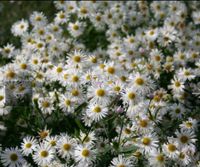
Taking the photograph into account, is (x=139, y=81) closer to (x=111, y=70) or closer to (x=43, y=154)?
(x=111, y=70)

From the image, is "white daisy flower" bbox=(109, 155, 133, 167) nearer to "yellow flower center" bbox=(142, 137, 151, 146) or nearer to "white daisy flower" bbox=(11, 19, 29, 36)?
"yellow flower center" bbox=(142, 137, 151, 146)

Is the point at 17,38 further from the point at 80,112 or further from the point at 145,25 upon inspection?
the point at 80,112

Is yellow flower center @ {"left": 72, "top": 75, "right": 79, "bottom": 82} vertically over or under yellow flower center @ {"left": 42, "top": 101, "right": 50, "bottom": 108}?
over

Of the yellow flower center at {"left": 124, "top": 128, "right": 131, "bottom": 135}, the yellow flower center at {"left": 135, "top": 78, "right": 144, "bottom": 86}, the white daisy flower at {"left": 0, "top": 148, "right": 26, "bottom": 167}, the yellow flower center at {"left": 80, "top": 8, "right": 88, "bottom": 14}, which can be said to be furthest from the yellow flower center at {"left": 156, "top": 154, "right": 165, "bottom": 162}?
the yellow flower center at {"left": 80, "top": 8, "right": 88, "bottom": 14}

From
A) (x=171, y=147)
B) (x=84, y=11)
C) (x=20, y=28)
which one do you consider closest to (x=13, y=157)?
Answer: (x=171, y=147)

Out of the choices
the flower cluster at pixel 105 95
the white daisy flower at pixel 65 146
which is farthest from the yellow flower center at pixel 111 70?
the white daisy flower at pixel 65 146

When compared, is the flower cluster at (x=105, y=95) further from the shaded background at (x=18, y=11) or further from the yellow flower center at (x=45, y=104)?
the shaded background at (x=18, y=11)
